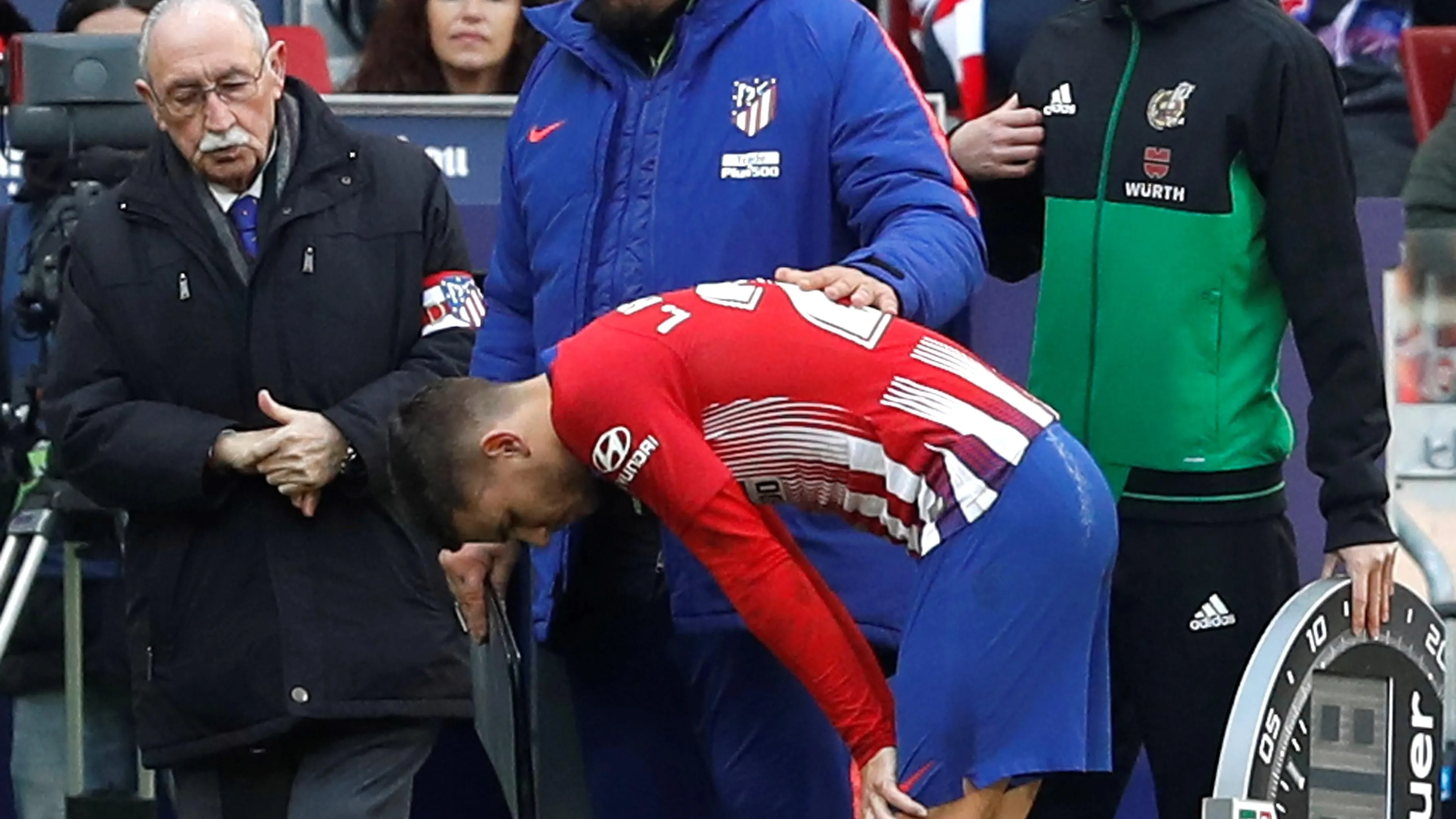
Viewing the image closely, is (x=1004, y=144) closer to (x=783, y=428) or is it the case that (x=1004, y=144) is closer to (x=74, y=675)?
(x=783, y=428)

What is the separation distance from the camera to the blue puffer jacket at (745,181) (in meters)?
3.51

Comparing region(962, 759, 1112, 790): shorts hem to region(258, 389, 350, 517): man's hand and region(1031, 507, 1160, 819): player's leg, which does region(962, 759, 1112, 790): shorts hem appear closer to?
region(1031, 507, 1160, 819): player's leg

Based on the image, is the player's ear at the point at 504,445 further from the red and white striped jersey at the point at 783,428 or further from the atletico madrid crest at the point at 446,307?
the atletico madrid crest at the point at 446,307

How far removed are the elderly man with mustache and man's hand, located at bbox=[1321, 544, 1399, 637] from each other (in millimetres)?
1403

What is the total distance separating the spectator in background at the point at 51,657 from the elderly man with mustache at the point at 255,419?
65 cm

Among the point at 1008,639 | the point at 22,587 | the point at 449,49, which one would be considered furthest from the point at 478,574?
the point at 449,49

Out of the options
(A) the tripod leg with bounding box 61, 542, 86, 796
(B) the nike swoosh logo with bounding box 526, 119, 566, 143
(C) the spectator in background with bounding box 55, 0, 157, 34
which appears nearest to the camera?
(B) the nike swoosh logo with bounding box 526, 119, 566, 143

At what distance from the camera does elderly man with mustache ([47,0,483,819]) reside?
4113 millimetres

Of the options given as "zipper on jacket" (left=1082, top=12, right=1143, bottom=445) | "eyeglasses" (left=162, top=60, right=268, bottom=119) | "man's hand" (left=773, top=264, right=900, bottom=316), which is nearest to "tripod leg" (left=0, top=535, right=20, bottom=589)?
"eyeglasses" (left=162, top=60, right=268, bottom=119)

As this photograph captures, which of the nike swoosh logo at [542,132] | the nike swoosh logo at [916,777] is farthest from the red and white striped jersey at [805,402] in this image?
the nike swoosh logo at [542,132]

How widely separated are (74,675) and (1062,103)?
6.58 feet

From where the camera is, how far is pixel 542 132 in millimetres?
3764

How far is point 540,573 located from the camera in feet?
12.0

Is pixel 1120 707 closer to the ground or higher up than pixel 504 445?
closer to the ground
